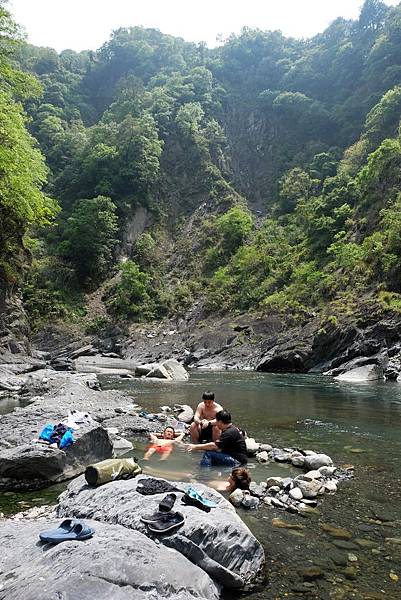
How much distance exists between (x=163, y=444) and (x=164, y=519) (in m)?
5.01

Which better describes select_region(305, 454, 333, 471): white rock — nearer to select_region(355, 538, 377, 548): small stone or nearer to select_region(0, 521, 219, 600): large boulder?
select_region(355, 538, 377, 548): small stone

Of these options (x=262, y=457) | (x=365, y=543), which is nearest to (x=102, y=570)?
(x=365, y=543)

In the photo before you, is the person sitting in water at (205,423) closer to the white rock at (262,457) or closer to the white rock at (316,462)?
the white rock at (262,457)

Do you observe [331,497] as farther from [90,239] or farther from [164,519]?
[90,239]

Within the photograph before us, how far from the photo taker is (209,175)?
7256 centimetres

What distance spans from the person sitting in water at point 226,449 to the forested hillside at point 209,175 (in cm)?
1466

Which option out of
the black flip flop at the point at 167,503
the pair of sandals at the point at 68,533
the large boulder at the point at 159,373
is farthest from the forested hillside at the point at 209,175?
the pair of sandals at the point at 68,533

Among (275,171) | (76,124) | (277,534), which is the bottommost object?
(277,534)

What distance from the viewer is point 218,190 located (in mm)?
71062

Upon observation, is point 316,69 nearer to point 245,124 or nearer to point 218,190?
point 245,124

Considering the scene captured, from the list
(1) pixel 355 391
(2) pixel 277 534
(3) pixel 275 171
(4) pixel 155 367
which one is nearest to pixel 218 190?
(3) pixel 275 171

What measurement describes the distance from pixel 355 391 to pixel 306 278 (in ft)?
77.6

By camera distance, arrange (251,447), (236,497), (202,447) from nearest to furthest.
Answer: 1. (236,497)
2. (202,447)
3. (251,447)

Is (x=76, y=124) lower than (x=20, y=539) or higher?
higher
